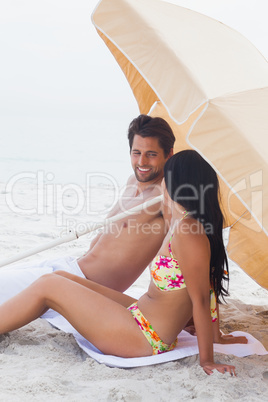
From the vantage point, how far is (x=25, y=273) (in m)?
3.14

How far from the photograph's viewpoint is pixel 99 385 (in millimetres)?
2137

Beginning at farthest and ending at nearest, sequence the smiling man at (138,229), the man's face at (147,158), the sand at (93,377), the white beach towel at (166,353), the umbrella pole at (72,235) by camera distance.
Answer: the man's face at (147,158)
the smiling man at (138,229)
the umbrella pole at (72,235)
the white beach towel at (166,353)
the sand at (93,377)

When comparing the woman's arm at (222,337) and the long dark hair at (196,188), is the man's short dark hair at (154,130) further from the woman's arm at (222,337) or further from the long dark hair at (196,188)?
the woman's arm at (222,337)

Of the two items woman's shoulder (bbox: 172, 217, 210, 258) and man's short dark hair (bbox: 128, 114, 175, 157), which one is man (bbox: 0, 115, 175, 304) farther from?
woman's shoulder (bbox: 172, 217, 210, 258)

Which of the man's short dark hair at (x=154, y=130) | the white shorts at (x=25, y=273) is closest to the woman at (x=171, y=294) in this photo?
the white shorts at (x=25, y=273)

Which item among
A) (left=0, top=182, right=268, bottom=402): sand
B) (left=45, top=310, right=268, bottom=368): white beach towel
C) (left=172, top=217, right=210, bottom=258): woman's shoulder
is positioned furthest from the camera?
(left=45, top=310, right=268, bottom=368): white beach towel

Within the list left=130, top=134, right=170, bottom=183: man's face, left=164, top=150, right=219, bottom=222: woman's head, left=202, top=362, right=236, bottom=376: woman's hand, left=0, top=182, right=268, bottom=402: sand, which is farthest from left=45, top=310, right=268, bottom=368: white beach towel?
left=130, top=134, right=170, bottom=183: man's face

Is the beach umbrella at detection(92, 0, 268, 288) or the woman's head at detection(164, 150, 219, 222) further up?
the beach umbrella at detection(92, 0, 268, 288)

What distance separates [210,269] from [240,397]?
2.11ft

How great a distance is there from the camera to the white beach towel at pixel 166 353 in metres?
2.38

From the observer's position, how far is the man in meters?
2.99

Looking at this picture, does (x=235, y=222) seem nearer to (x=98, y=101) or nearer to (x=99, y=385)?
(x=99, y=385)

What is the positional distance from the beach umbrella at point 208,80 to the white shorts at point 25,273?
1.16 m

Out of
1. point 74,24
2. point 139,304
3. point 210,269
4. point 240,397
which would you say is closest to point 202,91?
point 210,269
